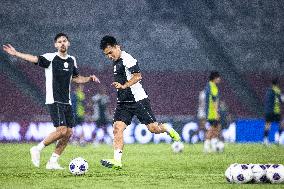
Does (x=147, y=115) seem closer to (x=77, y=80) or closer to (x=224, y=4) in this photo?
(x=77, y=80)

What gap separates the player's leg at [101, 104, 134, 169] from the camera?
39.2 ft

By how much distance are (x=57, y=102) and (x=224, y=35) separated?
914 inches

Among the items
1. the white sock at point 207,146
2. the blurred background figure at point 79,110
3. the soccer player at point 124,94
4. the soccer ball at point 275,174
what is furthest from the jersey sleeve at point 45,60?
the blurred background figure at point 79,110

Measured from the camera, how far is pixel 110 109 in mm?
32594

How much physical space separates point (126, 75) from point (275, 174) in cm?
369

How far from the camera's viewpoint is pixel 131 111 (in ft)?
41.1

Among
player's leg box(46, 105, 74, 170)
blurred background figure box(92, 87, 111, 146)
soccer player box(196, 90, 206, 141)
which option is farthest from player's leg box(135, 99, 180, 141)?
blurred background figure box(92, 87, 111, 146)

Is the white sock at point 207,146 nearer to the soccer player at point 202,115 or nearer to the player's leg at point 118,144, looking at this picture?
the soccer player at point 202,115

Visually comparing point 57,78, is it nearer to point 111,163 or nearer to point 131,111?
point 131,111

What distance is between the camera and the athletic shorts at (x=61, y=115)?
501 inches

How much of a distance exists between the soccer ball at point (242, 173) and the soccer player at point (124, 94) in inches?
111

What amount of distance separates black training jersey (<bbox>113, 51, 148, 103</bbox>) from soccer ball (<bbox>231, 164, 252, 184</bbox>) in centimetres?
319

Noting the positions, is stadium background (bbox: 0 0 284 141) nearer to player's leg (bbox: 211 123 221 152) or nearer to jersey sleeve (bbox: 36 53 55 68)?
player's leg (bbox: 211 123 221 152)

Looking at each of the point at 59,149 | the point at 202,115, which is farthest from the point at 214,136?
the point at 59,149
